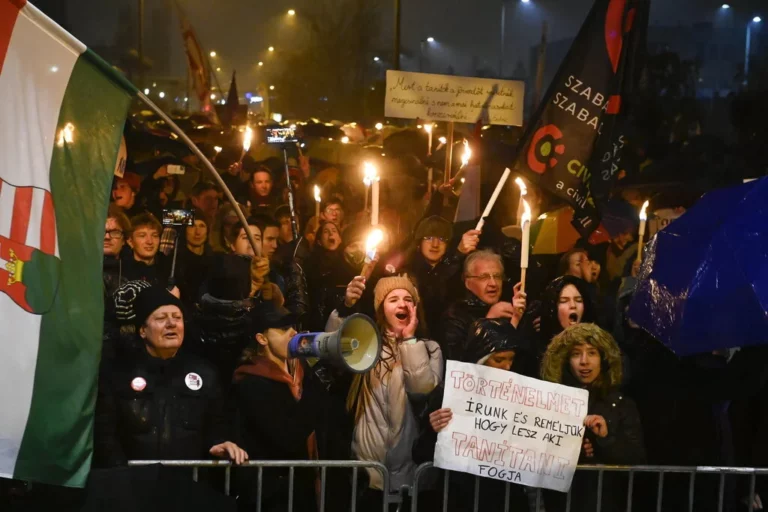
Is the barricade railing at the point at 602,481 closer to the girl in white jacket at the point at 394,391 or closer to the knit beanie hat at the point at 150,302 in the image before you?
the girl in white jacket at the point at 394,391

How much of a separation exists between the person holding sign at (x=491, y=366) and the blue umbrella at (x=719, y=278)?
0.81 meters

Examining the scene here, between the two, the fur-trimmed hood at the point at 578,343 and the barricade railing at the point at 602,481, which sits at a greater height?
the fur-trimmed hood at the point at 578,343

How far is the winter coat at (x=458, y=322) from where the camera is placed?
214 inches

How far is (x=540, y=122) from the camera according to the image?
5.96 m

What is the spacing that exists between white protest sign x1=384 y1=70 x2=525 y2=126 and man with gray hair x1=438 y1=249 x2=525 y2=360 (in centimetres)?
234

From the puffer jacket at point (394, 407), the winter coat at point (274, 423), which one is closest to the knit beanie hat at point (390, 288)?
the puffer jacket at point (394, 407)

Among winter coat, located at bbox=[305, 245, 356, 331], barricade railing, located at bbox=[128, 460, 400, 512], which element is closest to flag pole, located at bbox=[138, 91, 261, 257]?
barricade railing, located at bbox=[128, 460, 400, 512]

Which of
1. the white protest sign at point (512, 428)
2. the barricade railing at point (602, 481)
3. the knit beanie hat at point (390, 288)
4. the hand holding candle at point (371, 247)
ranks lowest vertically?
the barricade railing at point (602, 481)

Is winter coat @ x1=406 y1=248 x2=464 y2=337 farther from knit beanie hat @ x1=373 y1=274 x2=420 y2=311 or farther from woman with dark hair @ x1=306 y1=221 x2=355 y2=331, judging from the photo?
knit beanie hat @ x1=373 y1=274 x2=420 y2=311

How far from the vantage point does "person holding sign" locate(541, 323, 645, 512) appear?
4516mm

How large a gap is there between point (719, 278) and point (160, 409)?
261cm

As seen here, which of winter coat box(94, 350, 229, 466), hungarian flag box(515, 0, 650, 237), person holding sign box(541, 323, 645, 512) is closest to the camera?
winter coat box(94, 350, 229, 466)

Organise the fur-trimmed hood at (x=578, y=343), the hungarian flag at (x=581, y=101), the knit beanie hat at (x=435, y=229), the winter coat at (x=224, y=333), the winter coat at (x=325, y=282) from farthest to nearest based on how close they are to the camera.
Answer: the knit beanie hat at (x=435, y=229) < the winter coat at (x=325, y=282) < the hungarian flag at (x=581, y=101) < the winter coat at (x=224, y=333) < the fur-trimmed hood at (x=578, y=343)

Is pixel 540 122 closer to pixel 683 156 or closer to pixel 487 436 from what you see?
pixel 487 436
